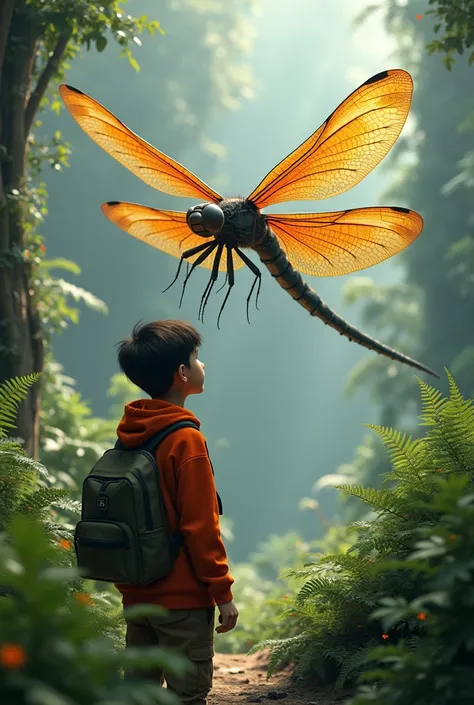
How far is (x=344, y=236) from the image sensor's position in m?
3.66

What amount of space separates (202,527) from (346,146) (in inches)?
75.0

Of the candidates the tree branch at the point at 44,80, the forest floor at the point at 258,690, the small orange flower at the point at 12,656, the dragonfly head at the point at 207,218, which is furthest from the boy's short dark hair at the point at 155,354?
the tree branch at the point at 44,80

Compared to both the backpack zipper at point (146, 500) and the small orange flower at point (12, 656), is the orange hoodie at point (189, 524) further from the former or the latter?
the small orange flower at point (12, 656)

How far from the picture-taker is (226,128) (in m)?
56.8

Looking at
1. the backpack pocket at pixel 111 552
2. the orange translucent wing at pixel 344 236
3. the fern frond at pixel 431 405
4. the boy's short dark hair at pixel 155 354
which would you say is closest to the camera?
the backpack pocket at pixel 111 552

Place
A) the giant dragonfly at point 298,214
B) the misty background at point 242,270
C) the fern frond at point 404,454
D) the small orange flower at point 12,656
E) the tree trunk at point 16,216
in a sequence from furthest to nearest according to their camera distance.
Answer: the misty background at point 242,270 → the tree trunk at point 16,216 → the giant dragonfly at point 298,214 → the fern frond at point 404,454 → the small orange flower at point 12,656

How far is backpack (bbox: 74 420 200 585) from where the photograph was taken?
2.32 m

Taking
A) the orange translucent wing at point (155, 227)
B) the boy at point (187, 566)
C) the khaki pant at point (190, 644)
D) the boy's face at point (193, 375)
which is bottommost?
the khaki pant at point (190, 644)

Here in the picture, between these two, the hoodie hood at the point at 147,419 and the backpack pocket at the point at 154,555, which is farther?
the hoodie hood at the point at 147,419

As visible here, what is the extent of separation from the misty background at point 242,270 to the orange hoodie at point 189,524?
2802cm

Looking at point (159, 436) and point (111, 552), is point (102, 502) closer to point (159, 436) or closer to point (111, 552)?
point (111, 552)

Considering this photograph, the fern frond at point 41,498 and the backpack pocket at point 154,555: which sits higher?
the fern frond at point 41,498

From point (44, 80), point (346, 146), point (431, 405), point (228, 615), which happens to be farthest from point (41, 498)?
point (44, 80)

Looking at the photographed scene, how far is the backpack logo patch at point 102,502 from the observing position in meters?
2.36
